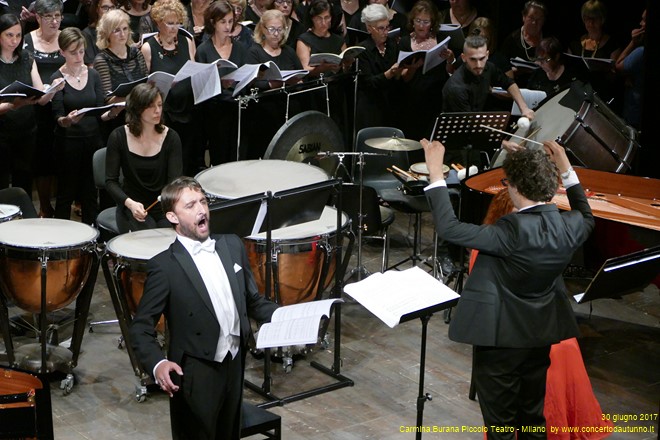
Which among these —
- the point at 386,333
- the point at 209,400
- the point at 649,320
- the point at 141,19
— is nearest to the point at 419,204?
the point at 386,333

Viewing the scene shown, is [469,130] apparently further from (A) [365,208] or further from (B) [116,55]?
(B) [116,55]

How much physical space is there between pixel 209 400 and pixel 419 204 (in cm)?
337

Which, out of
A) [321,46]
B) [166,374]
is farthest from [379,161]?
[166,374]

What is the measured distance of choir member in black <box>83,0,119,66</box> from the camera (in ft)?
25.0

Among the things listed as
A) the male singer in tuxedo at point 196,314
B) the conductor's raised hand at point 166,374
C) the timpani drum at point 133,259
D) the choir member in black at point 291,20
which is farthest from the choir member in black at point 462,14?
the conductor's raised hand at point 166,374

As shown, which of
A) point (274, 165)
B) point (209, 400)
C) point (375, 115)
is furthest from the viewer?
point (375, 115)

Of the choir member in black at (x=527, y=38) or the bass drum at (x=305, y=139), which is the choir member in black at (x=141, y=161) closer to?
the bass drum at (x=305, y=139)

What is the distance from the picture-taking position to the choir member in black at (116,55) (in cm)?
719

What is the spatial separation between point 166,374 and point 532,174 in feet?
5.07

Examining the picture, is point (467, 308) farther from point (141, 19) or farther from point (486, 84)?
point (141, 19)

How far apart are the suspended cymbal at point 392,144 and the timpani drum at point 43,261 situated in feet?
7.27

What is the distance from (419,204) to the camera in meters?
7.03

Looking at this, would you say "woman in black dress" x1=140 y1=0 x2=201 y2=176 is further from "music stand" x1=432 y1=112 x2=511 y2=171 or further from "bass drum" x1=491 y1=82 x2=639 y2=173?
"bass drum" x1=491 y1=82 x2=639 y2=173

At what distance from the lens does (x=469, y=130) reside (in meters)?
6.39
